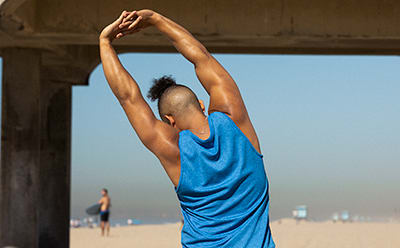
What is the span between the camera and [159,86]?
292 cm

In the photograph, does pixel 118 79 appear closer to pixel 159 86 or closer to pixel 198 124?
pixel 159 86

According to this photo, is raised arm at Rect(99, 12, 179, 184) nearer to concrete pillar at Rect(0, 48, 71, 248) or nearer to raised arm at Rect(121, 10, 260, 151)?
raised arm at Rect(121, 10, 260, 151)

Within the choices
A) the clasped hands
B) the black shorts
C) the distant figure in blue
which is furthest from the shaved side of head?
the black shorts

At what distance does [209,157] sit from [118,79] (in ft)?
1.73

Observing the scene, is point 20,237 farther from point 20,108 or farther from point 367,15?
point 367,15

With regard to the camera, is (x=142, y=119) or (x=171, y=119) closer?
Result: (x=142, y=119)

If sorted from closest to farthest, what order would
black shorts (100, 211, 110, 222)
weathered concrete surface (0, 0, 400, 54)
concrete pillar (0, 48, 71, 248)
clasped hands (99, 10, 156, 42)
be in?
1. clasped hands (99, 10, 156, 42)
2. weathered concrete surface (0, 0, 400, 54)
3. concrete pillar (0, 48, 71, 248)
4. black shorts (100, 211, 110, 222)

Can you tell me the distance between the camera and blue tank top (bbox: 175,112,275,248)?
2.72 metres

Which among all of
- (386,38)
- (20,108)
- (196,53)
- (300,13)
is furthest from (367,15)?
(196,53)

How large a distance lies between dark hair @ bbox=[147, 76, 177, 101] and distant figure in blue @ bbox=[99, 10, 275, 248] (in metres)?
0.05

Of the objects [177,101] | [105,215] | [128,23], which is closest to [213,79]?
[177,101]

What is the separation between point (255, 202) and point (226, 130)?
0.34 m

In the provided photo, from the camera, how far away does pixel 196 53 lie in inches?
113

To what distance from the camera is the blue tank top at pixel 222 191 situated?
2725 mm
